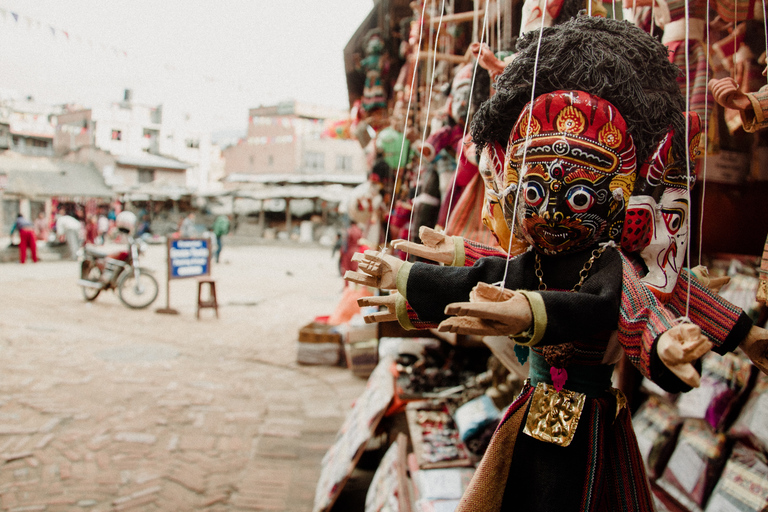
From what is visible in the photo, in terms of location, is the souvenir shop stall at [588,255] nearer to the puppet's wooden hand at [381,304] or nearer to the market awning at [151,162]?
the puppet's wooden hand at [381,304]

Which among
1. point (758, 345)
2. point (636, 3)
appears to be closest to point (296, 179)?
point (636, 3)

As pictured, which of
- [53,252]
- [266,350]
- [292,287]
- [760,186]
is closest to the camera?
[760,186]

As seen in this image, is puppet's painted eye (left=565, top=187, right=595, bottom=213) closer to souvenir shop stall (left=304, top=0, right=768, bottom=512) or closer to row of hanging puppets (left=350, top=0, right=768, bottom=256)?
souvenir shop stall (left=304, top=0, right=768, bottom=512)

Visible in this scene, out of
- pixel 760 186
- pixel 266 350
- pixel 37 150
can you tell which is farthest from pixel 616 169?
pixel 37 150

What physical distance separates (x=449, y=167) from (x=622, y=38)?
55.0 inches

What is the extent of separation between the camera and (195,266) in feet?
24.2

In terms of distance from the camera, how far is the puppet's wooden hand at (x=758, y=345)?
982mm

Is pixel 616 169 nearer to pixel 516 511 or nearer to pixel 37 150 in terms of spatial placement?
pixel 516 511

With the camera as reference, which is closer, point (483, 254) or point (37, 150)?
point (483, 254)

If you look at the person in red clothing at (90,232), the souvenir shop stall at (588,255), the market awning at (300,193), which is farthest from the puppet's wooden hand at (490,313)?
the market awning at (300,193)

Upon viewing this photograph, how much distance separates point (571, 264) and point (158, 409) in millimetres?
4097

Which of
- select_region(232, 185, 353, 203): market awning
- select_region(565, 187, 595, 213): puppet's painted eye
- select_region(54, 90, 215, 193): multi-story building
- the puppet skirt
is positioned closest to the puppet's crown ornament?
select_region(565, 187, 595, 213): puppet's painted eye

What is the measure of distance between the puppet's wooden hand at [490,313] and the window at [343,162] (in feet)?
95.9

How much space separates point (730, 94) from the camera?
1.17 m
